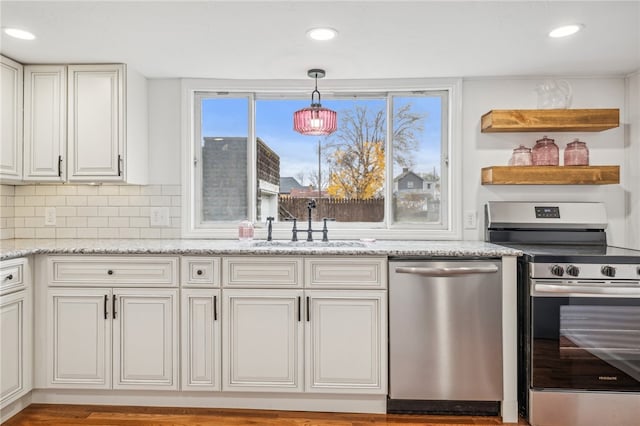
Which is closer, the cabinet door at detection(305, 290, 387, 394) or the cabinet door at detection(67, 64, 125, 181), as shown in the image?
the cabinet door at detection(305, 290, 387, 394)

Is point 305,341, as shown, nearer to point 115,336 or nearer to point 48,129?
point 115,336

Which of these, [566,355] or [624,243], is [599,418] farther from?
[624,243]

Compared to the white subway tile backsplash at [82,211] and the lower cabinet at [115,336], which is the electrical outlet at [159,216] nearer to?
the white subway tile backsplash at [82,211]

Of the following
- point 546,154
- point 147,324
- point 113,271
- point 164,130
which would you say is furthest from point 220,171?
point 546,154

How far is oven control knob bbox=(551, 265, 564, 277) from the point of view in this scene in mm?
2135

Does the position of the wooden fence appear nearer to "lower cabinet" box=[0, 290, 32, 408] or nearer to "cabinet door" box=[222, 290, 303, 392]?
"cabinet door" box=[222, 290, 303, 392]

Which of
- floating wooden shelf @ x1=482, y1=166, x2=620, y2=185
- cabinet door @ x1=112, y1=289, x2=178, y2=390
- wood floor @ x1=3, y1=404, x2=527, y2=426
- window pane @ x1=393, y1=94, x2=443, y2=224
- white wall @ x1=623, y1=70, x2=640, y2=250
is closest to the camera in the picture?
wood floor @ x1=3, y1=404, x2=527, y2=426

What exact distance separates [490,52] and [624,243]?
1.65 metres

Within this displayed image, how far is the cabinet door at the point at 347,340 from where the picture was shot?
2.32m

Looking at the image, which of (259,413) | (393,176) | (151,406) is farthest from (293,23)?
(151,406)

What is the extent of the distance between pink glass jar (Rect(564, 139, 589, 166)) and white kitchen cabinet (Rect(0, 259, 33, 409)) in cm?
339

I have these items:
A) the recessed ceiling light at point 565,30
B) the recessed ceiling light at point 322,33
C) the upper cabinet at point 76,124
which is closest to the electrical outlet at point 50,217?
the upper cabinet at point 76,124

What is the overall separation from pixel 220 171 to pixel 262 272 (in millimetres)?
1092

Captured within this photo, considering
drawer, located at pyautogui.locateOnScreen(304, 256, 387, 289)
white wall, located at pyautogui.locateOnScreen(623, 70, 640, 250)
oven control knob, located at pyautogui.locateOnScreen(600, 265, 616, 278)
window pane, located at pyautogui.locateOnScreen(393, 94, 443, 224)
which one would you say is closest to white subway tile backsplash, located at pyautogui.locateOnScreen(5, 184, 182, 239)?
drawer, located at pyautogui.locateOnScreen(304, 256, 387, 289)
